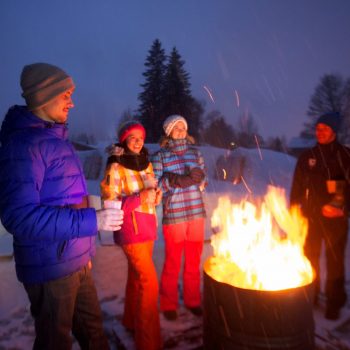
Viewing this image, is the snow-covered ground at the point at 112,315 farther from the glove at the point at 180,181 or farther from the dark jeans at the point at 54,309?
the glove at the point at 180,181

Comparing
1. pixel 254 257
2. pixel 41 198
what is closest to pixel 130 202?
pixel 41 198

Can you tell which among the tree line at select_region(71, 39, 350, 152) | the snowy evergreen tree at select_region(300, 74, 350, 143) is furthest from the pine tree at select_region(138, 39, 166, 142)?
the snowy evergreen tree at select_region(300, 74, 350, 143)

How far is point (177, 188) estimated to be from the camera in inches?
152

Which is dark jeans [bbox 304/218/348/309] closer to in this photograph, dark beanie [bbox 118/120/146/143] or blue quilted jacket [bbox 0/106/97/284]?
dark beanie [bbox 118/120/146/143]

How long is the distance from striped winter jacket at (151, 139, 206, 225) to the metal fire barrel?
4.62ft

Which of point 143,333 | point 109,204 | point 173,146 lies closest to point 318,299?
point 143,333

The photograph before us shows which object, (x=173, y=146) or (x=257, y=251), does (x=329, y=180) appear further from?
(x=173, y=146)

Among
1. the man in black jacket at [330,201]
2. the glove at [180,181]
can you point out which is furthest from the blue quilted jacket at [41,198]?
the man in black jacket at [330,201]

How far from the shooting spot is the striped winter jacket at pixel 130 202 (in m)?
3.00

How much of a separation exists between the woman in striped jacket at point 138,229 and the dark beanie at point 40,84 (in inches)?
43.3

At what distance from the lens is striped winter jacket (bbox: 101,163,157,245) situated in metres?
3.00

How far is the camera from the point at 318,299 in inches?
166

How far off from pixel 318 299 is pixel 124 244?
2930 mm

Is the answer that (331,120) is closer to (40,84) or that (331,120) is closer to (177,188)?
(177,188)
